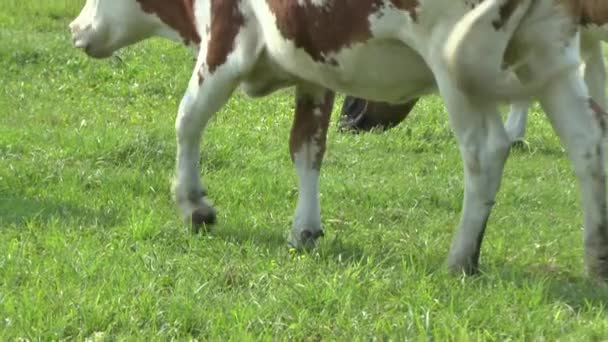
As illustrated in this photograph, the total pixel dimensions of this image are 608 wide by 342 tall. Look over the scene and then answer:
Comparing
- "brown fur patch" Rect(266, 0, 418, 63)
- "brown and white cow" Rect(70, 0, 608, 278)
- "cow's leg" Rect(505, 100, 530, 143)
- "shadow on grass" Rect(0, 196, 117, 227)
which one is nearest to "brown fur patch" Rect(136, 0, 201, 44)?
"brown and white cow" Rect(70, 0, 608, 278)

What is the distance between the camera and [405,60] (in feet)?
17.8

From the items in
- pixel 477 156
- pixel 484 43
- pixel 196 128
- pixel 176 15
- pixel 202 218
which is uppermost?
pixel 484 43

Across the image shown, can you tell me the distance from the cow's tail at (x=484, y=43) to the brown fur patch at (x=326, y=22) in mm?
229

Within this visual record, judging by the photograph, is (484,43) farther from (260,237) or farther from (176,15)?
(176,15)

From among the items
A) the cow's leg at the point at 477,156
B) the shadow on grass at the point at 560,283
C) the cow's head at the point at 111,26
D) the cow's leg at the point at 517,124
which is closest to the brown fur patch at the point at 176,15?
the cow's head at the point at 111,26

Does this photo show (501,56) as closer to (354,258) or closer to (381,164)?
(354,258)

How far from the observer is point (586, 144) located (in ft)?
17.2

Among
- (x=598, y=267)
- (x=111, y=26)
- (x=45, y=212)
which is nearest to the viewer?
(x=598, y=267)

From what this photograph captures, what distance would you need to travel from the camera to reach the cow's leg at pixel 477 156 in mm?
5277

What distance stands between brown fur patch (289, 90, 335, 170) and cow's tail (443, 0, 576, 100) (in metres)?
1.60

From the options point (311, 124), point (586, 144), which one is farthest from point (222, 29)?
point (586, 144)

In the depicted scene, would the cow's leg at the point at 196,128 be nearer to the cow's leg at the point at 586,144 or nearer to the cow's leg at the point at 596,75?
the cow's leg at the point at 586,144

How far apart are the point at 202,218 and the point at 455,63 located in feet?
6.34

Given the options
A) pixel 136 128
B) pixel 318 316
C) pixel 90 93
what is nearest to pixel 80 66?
pixel 90 93
